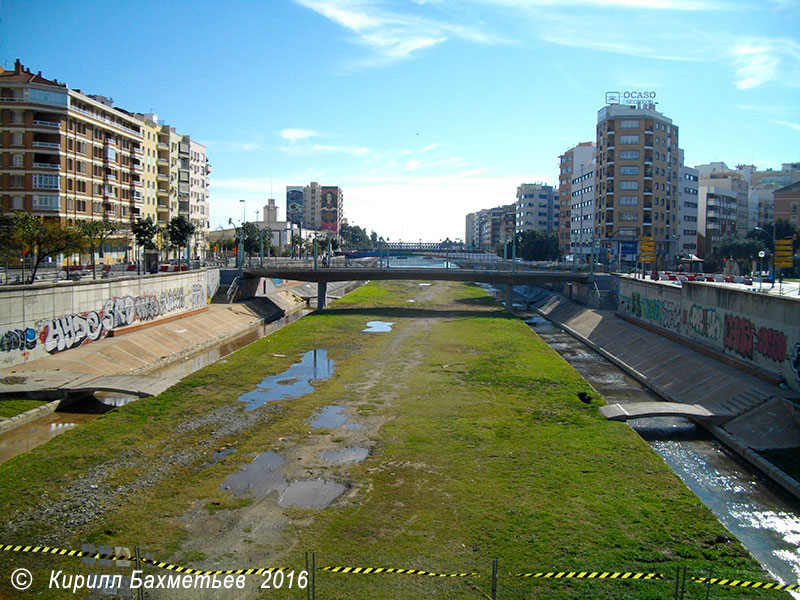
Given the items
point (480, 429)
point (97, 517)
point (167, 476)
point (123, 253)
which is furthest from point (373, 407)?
point (123, 253)

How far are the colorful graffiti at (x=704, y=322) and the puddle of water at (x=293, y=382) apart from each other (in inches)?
1023

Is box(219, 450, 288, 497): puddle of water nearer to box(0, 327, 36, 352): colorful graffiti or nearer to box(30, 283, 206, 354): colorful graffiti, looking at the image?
box(0, 327, 36, 352): colorful graffiti

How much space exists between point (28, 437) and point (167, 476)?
10225 mm

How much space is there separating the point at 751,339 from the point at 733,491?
51.6 ft

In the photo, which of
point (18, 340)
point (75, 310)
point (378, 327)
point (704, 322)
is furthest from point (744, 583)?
point (378, 327)

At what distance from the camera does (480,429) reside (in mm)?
28531

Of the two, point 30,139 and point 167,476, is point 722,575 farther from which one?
point 30,139

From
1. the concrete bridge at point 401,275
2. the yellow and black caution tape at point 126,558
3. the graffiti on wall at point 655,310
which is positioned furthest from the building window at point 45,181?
the yellow and black caution tape at point 126,558

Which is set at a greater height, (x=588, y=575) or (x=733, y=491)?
(x=588, y=575)

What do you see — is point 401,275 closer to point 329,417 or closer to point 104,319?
point 104,319

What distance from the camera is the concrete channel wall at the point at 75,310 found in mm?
37406

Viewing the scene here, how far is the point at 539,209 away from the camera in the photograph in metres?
189

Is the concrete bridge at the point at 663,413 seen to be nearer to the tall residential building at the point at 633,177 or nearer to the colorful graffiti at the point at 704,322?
the colorful graffiti at the point at 704,322

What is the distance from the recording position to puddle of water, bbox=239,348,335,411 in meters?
36.0
